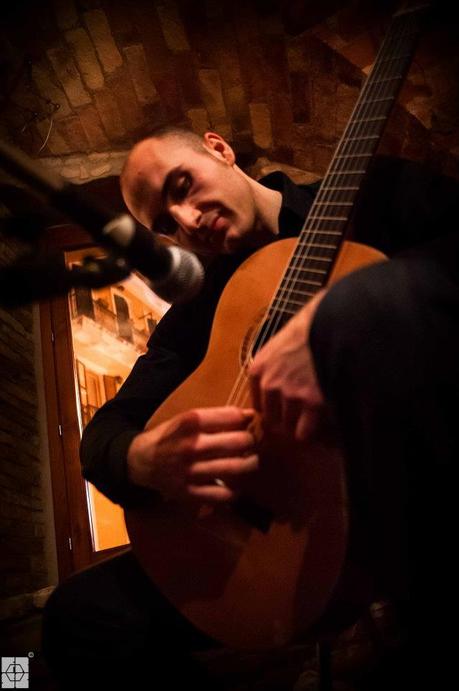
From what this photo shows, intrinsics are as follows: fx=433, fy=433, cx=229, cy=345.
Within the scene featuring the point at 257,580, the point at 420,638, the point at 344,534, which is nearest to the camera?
the point at 420,638

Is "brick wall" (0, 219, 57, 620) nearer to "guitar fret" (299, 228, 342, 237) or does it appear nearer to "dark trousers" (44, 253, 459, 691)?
"guitar fret" (299, 228, 342, 237)

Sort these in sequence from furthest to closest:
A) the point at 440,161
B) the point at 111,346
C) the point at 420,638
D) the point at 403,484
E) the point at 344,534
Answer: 1. the point at 111,346
2. the point at 440,161
3. the point at 344,534
4. the point at 420,638
5. the point at 403,484

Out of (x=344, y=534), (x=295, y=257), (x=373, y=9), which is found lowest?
(x=344, y=534)

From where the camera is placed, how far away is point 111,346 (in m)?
4.20

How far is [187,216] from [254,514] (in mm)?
1092

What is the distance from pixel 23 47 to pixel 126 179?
160 cm

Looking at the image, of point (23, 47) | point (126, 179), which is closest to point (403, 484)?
point (126, 179)

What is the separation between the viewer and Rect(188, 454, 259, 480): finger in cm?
87

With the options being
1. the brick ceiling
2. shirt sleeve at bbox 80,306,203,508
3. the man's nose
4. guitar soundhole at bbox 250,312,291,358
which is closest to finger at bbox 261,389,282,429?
guitar soundhole at bbox 250,312,291,358

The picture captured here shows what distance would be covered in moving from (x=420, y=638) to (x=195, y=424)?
52 cm

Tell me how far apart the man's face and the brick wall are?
1584 mm

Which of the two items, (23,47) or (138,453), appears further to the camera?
(23,47)

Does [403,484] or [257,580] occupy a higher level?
[403,484]

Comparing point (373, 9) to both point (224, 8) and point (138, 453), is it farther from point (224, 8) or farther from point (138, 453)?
Answer: point (138, 453)
